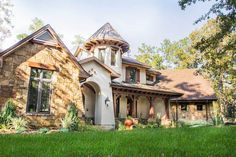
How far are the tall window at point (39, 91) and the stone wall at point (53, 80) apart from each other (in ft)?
0.98

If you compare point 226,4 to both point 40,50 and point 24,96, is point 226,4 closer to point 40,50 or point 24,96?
point 40,50

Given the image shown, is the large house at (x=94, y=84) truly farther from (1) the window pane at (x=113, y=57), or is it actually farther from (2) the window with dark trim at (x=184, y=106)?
(2) the window with dark trim at (x=184, y=106)

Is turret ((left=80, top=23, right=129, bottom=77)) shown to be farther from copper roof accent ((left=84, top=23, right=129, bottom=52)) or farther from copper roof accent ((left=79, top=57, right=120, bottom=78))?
copper roof accent ((left=79, top=57, right=120, bottom=78))

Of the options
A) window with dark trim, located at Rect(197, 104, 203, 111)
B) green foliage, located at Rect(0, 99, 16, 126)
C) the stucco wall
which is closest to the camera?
green foliage, located at Rect(0, 99, 16, 126)

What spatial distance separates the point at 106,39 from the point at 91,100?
6.42 meters

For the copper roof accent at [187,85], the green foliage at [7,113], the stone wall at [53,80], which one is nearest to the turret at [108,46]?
the copper roof accent at [187,85]

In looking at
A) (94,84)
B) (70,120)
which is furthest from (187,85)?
(70,120)

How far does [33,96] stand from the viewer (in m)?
13.8

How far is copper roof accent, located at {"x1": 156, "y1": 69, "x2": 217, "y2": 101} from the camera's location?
28391mm

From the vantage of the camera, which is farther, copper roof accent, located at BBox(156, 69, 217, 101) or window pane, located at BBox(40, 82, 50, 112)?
copper roof accent, located at BBox(156, 69, 217, 101)

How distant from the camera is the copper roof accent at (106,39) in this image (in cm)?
Answer: 2475

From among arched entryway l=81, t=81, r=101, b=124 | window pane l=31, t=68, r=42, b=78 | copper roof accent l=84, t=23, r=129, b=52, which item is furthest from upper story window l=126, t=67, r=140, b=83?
window pane l=31, t=68, r=42, b=78

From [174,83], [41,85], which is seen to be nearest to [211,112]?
[174,83]

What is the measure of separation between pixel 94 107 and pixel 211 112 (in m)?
14.4
